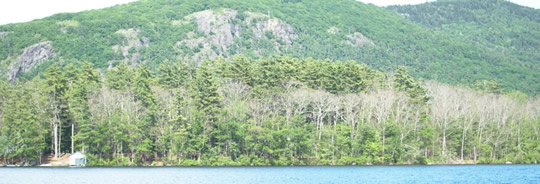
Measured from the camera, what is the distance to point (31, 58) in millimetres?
190000

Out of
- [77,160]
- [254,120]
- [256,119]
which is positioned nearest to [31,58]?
[77,160]

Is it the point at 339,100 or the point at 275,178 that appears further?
the point at 339,100

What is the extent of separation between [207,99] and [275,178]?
1119 inches

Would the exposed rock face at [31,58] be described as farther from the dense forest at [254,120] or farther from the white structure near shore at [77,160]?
the white structure near shore at [77,160]

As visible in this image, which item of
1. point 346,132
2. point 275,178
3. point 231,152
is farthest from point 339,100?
point 275,178

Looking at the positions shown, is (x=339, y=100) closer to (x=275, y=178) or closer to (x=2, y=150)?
(x=275, y=178)

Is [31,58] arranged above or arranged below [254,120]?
above

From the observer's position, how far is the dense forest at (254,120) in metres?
89.0

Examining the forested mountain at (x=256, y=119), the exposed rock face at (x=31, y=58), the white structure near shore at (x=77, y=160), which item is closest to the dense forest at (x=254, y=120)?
the forested mountain at (x=256, y=119)

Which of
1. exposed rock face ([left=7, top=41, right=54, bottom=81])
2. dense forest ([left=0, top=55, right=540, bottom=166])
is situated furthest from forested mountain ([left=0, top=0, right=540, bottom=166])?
exposed rock face ([left=7, top=41, right=54, bottom=81])

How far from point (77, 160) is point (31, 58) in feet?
368

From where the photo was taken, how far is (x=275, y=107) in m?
97.6

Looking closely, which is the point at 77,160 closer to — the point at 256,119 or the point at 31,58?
the point at 256,119

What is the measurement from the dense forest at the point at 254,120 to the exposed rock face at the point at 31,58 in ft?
298
